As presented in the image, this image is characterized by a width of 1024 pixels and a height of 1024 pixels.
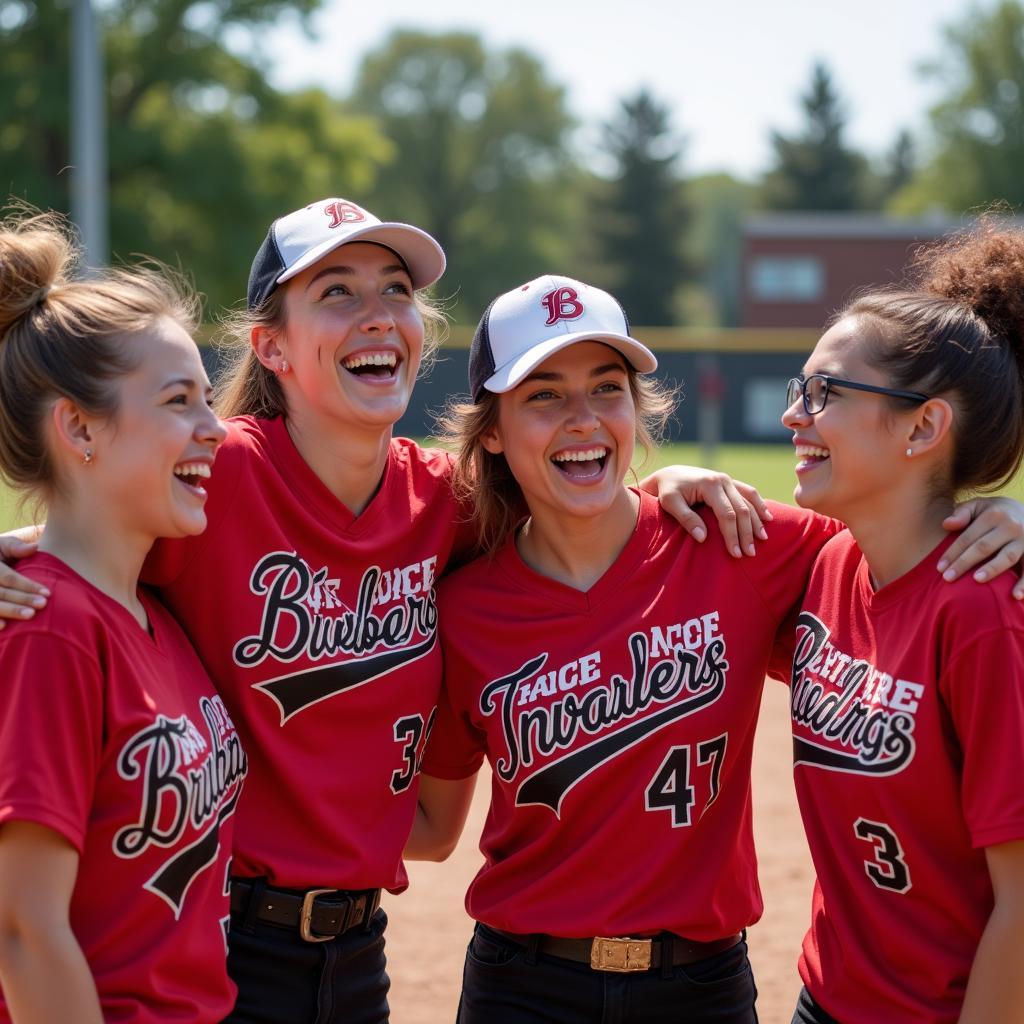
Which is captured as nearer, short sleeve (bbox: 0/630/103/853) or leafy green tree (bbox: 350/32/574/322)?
short sleeve (bbox: 0/630/103/853)

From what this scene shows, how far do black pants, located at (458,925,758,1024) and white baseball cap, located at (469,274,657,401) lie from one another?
1215mm

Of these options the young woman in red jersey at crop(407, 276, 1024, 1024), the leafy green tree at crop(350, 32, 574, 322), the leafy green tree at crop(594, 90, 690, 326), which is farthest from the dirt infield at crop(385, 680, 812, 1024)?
the leafy green tree at crop(350, 32, 574, 322)

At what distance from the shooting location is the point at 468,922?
5207mm

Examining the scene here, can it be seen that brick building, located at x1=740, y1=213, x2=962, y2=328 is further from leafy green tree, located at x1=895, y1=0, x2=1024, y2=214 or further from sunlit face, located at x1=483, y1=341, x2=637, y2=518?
sunlit face, located at x1=483, y1=341, x2=637, y2=518

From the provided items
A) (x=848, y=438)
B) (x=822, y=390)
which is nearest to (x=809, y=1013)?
(x=848, y=438)

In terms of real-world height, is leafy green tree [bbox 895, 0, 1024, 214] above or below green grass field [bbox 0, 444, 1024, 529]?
above

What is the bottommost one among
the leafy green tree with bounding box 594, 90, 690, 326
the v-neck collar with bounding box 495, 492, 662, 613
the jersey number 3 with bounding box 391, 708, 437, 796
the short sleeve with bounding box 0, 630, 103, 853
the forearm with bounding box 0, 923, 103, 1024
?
the forearm with bounding box 0, 923, 103, 1024

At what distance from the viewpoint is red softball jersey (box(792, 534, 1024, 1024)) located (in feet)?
7.48

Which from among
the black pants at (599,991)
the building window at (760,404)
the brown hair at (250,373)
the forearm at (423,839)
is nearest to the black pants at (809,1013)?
the black pants at (599,991)

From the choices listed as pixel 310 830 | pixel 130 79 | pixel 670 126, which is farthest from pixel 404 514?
pixel 670 126

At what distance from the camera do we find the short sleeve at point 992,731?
2250 millimetres

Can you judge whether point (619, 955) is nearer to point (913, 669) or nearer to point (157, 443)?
point (913, 669)

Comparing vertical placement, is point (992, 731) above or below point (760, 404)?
below

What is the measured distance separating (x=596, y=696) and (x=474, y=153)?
181ft
